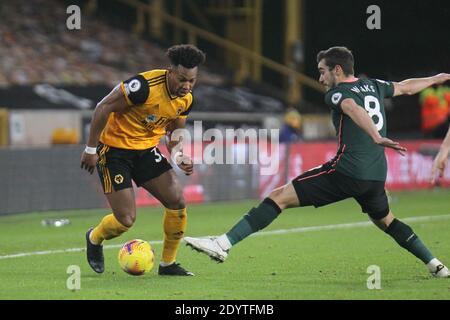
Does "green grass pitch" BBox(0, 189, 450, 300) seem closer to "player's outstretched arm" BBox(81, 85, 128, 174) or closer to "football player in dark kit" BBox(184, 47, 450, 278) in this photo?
"football player in dark kit" BBox(184, 47, 450, 278)

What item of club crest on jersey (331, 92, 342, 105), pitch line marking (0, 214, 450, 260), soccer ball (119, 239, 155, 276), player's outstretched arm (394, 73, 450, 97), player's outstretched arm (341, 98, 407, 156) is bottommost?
pitch line marking (0, 214, 450, 260)

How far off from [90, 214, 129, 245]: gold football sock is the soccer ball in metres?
0.18

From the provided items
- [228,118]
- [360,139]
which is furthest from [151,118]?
[228,118]

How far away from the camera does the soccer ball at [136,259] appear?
9578mm

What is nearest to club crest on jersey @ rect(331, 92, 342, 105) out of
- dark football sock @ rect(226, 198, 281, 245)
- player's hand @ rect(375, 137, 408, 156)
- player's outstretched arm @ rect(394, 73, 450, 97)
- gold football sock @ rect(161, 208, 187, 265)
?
player's hand @ rect(375, 137, 408, 156)

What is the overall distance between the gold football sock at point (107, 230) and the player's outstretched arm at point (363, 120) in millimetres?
2314

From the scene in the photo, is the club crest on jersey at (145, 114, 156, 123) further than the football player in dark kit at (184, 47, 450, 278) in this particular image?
Yes

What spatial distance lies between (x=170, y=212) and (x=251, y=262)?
4.95ft

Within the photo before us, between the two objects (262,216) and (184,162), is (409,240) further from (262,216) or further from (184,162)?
(184,162)

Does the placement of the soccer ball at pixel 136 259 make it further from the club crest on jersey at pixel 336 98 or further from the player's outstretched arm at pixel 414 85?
the player's outstretched arm at pixel 414 85

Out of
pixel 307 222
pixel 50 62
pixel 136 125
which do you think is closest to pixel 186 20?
pixel 50 62

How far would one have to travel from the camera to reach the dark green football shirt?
912cm

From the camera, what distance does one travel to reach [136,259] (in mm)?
9578

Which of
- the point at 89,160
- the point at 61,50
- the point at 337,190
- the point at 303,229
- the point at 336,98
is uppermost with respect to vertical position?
the point at 61,50
